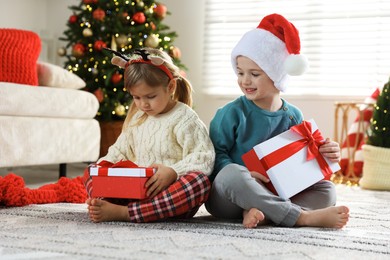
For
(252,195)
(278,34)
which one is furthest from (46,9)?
(252,195)

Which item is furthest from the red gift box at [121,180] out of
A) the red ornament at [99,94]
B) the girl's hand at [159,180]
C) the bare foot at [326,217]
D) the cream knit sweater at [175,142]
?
the red ornament at [99,94]

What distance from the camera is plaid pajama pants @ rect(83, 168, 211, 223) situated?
1.72 m

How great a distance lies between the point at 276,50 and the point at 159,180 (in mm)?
545

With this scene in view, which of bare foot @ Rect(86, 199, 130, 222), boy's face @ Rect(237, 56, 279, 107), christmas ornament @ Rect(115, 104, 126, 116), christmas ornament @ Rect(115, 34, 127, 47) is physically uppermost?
boy's face @ Rect(237, 56, 279, 107)

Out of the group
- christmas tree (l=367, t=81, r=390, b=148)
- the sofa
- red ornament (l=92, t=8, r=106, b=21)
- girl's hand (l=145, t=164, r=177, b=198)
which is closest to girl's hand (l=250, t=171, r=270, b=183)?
girl's hand (l=145, t=164, r=177, b=198)

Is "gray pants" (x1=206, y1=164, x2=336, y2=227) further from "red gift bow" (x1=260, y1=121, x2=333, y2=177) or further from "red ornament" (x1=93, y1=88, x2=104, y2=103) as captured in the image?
"red ornament" (x1=93, y1=88, x2=104, y2=103)

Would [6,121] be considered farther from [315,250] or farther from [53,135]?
[315,250]

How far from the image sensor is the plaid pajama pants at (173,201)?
67.6 inches

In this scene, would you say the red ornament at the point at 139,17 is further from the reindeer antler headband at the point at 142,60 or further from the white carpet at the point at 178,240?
the white carpet at the point at 178,240

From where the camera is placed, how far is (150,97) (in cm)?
184

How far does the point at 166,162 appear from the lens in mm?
1845

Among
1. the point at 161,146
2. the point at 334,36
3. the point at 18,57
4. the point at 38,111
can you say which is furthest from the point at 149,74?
the point at 334,36

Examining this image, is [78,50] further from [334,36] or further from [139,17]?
[334,36]

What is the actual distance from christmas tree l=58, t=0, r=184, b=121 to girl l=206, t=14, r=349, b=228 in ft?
6.49
